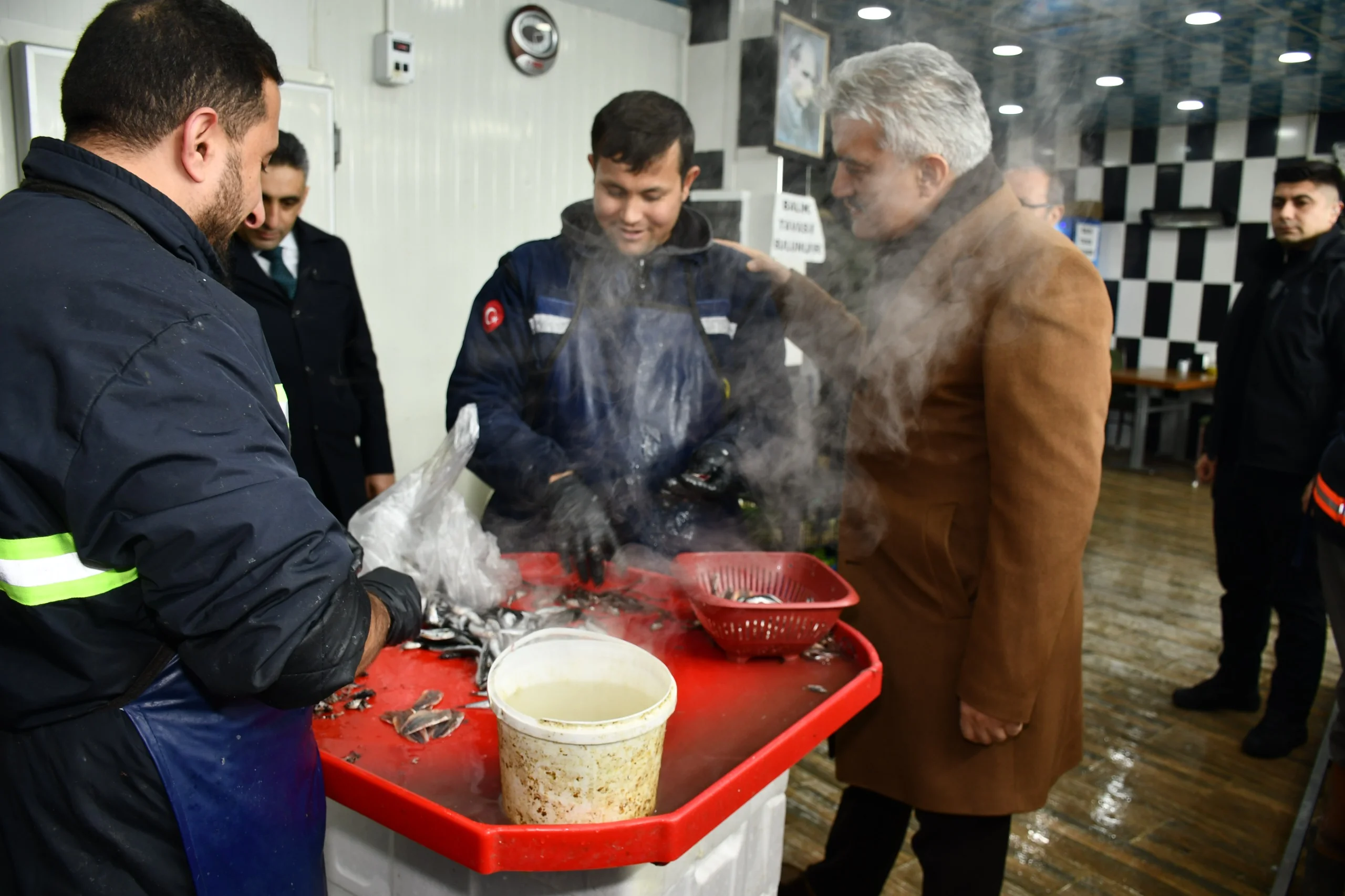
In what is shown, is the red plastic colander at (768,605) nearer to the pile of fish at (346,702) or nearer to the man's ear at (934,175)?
the pile of fish at (346,702)

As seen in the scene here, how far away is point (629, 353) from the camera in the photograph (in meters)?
2.18

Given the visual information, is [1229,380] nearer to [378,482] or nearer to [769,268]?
[769,268]

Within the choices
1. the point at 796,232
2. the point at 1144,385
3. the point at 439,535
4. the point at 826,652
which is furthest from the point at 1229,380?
the point at 1144,385

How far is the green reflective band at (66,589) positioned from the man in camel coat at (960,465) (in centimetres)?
129

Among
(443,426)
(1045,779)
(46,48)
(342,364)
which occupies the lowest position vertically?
(1045,779)

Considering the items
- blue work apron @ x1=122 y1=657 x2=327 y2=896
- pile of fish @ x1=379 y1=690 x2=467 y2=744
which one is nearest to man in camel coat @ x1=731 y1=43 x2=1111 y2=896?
pile of fish @ x1=379 y1=690 x2=467 y2=744

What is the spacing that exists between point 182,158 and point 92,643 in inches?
21.2

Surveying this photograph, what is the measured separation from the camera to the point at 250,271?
2.51 meters

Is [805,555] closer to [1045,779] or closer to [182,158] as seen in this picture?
[1045,779]

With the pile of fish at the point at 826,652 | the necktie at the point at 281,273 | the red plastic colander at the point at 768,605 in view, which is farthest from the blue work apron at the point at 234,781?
the necktie at the point at 281,273

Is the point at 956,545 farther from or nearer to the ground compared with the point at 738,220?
nearer to the ground

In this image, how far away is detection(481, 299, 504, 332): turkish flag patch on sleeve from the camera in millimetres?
2125

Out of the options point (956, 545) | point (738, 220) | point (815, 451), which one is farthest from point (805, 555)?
point (738, 220)

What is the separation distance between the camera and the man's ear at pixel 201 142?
100cm
